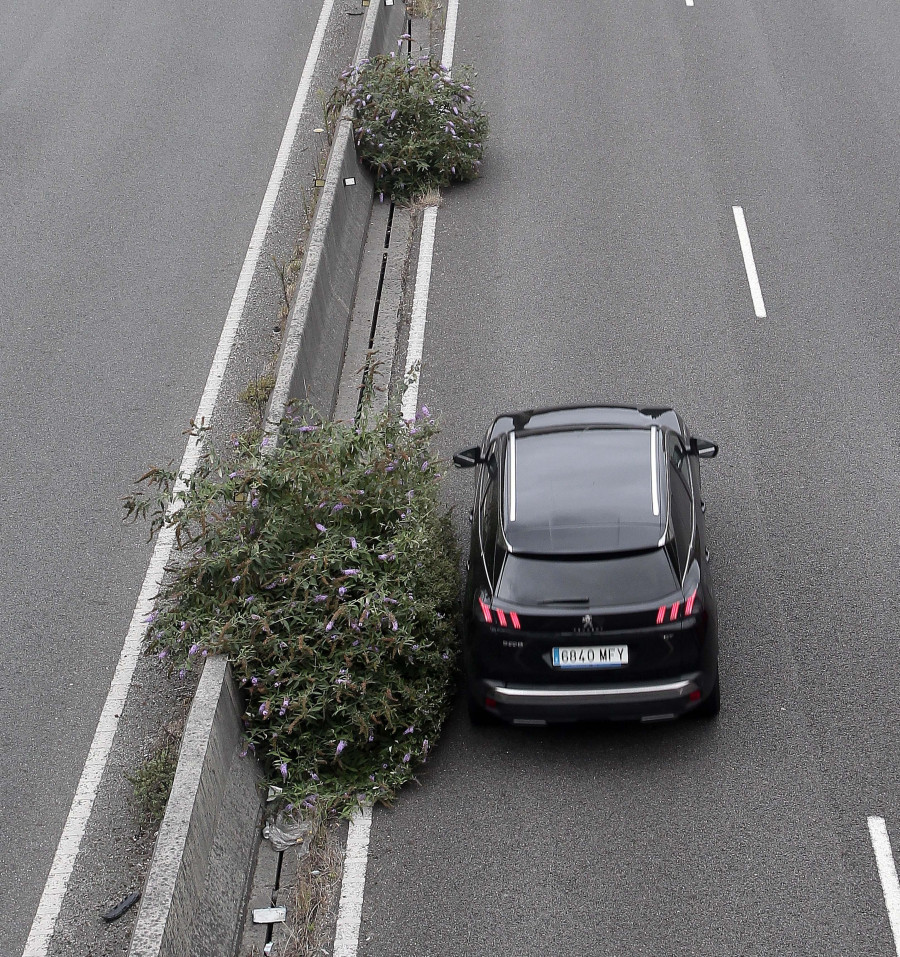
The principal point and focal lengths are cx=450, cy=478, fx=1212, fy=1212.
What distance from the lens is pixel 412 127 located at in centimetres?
1462

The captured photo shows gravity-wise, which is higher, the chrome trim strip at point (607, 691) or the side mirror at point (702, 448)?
the side mirror at point (702, 448)

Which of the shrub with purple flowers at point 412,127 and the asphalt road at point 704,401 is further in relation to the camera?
the shrub with purple flowers at point 412,127

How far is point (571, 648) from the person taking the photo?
721cm

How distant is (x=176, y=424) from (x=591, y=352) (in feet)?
13.2

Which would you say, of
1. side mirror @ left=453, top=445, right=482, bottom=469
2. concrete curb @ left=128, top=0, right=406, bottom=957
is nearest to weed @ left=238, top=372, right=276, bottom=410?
concrete curb @ left=128, top=0, right=406, bottom=957

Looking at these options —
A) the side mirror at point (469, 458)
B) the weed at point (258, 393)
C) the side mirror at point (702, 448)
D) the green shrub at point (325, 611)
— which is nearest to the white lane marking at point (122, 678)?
the weed at point (258, 393)

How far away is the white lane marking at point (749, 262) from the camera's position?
1245 centimetres

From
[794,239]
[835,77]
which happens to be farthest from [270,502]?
[835,77]

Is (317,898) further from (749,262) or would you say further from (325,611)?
(749,262)

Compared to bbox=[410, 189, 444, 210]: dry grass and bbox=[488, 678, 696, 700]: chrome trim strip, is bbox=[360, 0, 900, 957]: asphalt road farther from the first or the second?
bbox=[488, 678, 696, 700]: chrome trim strip

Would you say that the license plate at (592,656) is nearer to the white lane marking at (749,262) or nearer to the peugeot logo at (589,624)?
the peugeot logo at (589,624)

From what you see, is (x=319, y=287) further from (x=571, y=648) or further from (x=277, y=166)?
(x=571, y=648)

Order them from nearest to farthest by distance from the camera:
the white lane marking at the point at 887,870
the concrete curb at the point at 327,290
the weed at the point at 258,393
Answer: the white lane marking at the point at 887,870 → the concrete curb at the point at 327,290 → the weed at the point at 258,393

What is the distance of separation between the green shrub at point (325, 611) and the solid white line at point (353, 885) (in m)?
0.15
